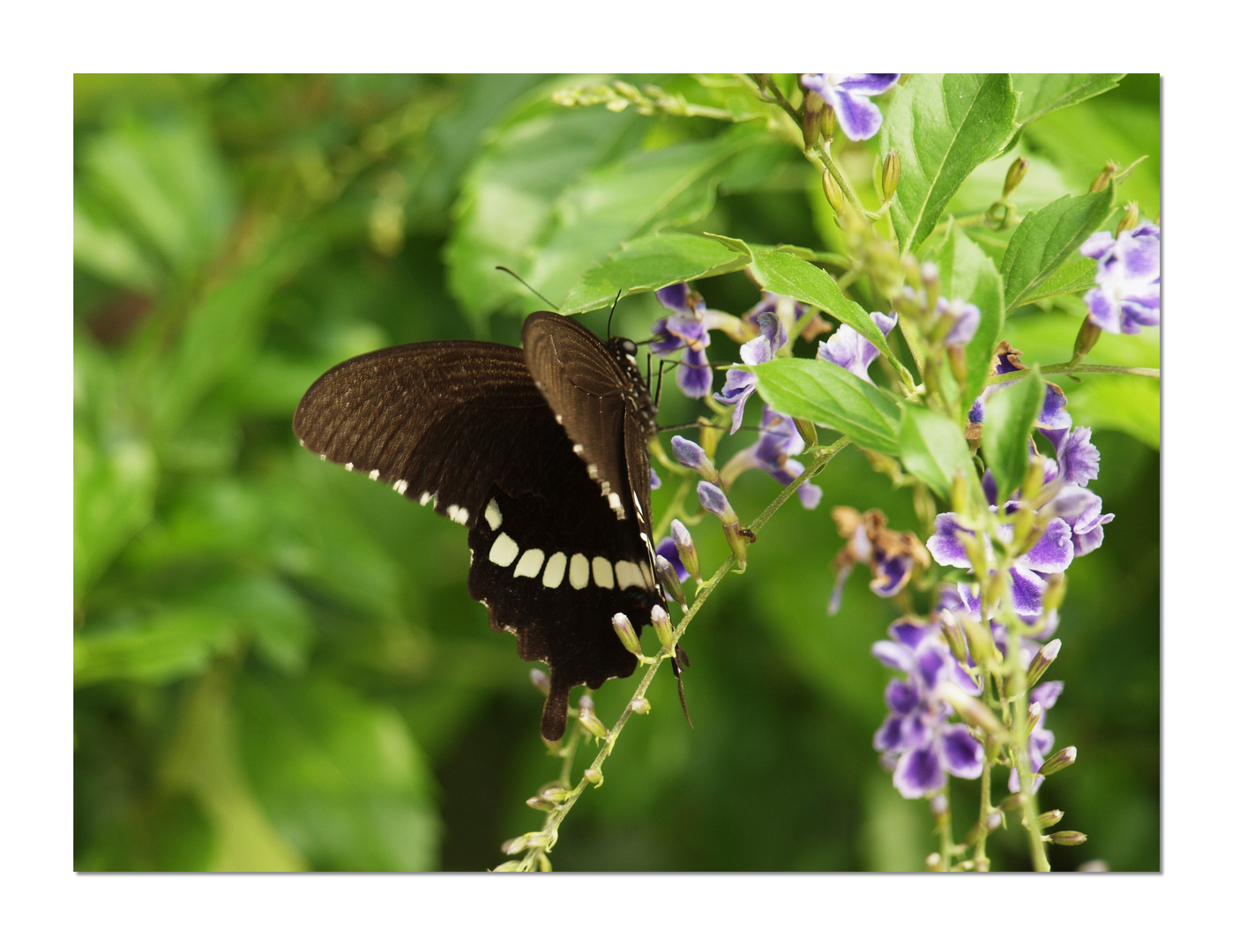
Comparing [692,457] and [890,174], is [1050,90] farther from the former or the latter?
[692,457]

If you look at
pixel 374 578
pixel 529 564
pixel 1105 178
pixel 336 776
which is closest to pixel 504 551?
pixel 529 564

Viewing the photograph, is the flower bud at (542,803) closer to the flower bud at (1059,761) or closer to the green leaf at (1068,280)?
the flower bud at (1059,761)

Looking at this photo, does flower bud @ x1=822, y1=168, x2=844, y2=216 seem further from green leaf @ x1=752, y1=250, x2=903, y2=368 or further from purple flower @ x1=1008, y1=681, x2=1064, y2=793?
purple flower @ x1=1008, y1=681, x2=1064, y2=793

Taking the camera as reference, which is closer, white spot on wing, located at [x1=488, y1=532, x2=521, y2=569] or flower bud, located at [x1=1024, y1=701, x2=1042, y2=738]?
flower bud, located at [x1=1024, y1=701, x2=1042, y2=738]

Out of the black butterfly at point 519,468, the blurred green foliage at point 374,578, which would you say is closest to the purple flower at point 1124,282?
the black butterfly at point 519,468

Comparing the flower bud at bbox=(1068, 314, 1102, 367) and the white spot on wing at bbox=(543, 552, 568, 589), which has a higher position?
the flower bud at bbox=(1068, 314, 1102, 367)

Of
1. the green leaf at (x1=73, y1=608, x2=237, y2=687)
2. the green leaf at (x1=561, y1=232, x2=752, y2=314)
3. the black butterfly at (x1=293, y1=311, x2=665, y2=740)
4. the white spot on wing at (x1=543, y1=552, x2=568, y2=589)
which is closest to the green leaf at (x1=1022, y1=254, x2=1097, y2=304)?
the green leaf at (x1=561, y1=232, x2=752, y2=314)
